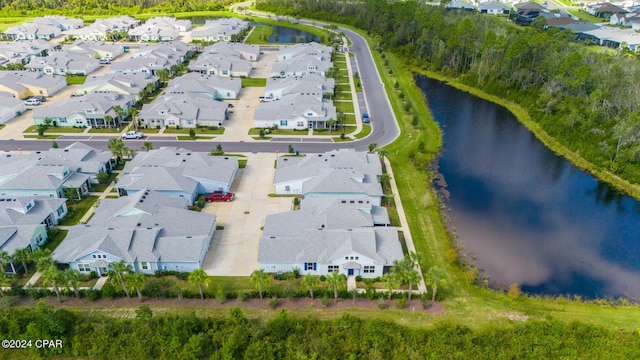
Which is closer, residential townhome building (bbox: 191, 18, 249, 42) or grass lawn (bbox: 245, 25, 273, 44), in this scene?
residential townhome building (bbox: 191, 18, 249, 42)

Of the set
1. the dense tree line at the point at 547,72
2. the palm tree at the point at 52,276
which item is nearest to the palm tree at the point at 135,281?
the palm tree at the point at 52,276

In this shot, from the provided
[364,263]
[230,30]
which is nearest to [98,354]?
[364,263]

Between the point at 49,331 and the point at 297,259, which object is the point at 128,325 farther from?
the point at 297,259

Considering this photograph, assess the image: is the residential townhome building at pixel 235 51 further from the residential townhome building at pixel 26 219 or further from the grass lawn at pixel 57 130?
the residential townhome building at pixel 26 219

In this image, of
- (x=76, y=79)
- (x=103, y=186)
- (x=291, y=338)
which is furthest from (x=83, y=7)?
(x=291, y=338)

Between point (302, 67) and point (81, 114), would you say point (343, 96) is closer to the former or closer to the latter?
point (302, 67)

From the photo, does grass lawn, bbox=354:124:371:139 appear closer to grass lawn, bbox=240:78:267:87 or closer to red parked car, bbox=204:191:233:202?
red parked car, bbox=204:191:233:202

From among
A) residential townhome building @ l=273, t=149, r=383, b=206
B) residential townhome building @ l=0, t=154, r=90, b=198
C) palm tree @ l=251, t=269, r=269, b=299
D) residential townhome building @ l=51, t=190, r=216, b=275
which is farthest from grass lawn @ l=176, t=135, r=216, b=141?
palm tree @ l=251, t=269, r=269, b=299
